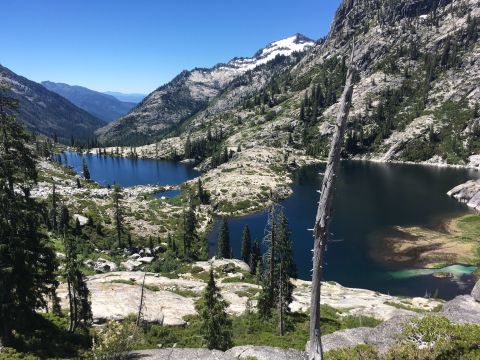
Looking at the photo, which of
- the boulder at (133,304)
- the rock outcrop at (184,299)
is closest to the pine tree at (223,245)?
the rock outcrop at (184,299)

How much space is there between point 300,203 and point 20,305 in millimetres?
141116

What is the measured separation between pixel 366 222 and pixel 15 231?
12052 centimetres

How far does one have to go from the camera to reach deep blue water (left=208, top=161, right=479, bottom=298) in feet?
286

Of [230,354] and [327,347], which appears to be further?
[230,354]

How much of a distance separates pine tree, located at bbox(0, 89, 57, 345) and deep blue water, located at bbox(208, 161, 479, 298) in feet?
248

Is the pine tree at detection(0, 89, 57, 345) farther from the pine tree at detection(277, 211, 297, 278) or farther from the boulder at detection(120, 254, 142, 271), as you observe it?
the boulder at detection(120, 254, 142, 271)

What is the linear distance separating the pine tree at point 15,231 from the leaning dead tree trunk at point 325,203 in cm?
2293

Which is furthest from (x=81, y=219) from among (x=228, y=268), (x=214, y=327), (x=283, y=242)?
(x=214, y=327)

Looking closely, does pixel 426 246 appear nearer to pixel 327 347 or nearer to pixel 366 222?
pixel 366 222

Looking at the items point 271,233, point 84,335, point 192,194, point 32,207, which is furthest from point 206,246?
point 32,207

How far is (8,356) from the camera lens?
81.1ft

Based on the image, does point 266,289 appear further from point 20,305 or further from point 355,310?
point 20,305

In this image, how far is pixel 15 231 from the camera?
1094 inches

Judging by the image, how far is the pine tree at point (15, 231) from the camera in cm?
2666
